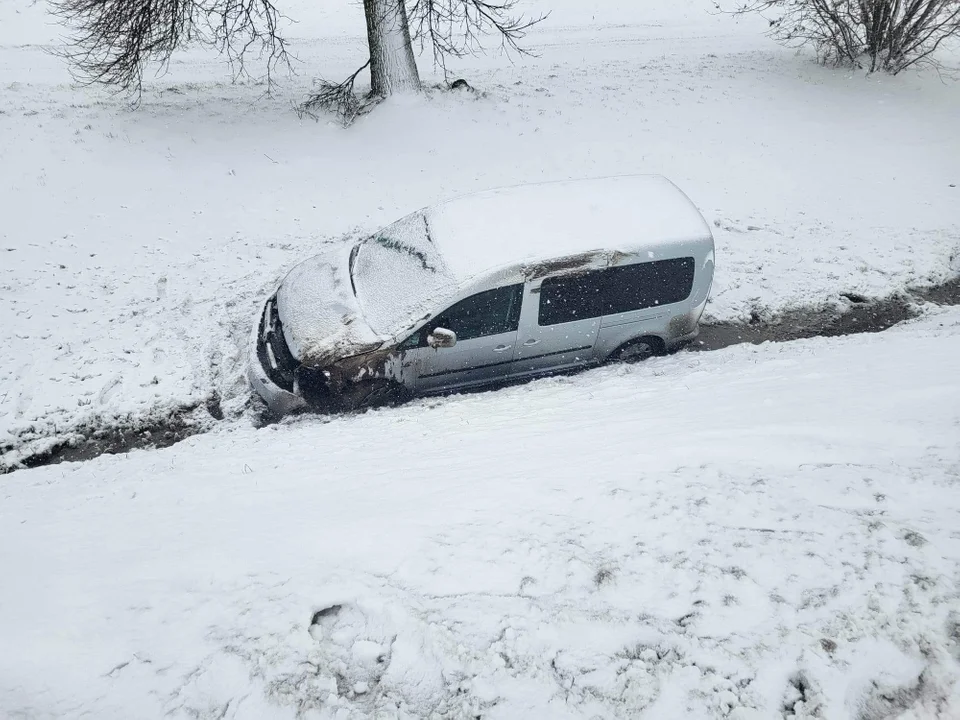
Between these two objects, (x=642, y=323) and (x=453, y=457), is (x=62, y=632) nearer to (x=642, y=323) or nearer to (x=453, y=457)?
(x=453, y=457)

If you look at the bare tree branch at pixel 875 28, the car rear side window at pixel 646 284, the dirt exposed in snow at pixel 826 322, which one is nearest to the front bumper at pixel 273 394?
the car rear side window at pixel 646 284

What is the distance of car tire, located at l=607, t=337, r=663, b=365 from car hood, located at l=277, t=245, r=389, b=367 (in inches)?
101

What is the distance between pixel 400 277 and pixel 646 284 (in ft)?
8.06

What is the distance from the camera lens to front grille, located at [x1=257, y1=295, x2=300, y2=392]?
18.2 ft

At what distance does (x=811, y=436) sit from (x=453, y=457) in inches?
103

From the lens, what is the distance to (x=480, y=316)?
219 inches

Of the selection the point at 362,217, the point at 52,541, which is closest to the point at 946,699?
the point at 52,541

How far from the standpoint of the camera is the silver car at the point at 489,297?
548 cm

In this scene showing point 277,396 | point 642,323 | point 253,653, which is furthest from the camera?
point 642,323

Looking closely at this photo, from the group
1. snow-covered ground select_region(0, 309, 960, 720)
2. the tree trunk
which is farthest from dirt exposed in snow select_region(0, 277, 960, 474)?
the tree trunk

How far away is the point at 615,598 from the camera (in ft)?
10.2

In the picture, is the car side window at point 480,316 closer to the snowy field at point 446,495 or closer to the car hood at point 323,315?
the car hood at point 323,315

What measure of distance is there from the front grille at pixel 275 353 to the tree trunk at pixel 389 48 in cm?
718

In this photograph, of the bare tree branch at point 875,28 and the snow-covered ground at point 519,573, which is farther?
the bare tree branch at point 875,28
